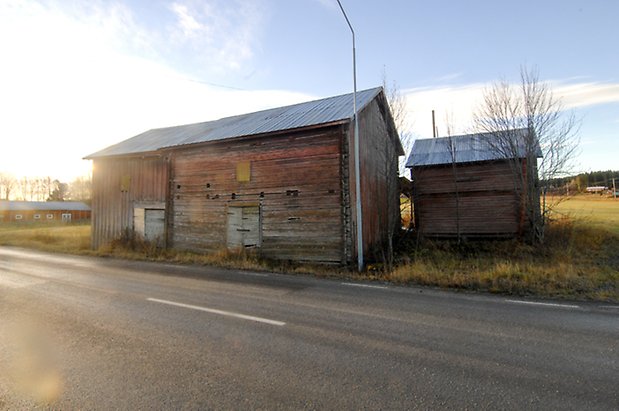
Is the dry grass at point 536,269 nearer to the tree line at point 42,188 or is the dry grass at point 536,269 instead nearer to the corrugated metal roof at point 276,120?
the corrugated metal roof at point 276,120

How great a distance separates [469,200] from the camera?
56.1ft

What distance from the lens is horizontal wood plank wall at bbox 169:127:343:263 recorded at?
12172mm

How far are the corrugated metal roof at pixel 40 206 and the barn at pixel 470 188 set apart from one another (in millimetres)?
76477

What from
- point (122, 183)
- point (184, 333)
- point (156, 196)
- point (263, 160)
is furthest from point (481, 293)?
point (122, 183)

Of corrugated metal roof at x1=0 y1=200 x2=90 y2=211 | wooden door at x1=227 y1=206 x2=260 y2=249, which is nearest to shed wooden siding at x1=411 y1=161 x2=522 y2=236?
wooden door at x1=227 y1=206 x2=260 y2=249

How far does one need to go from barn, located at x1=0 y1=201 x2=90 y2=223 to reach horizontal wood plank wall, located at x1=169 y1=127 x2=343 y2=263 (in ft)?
213

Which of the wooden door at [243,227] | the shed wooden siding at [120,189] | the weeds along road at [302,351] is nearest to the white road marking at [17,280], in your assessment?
the weeds along road at [302,351]

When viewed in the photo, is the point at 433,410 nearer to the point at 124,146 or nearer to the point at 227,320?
the point at 227,320

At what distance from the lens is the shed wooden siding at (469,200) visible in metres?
16.3

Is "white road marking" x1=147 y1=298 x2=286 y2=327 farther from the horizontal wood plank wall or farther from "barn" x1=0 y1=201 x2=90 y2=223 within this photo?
"barn" x1=0 y1=201 x2=90 y2=223

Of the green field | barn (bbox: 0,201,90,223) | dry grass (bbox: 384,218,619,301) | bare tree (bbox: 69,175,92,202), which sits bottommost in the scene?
dry grass (bbox: 384,218,619,301)

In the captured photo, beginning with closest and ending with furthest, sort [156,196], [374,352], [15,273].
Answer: [374,352] → [15,273] → [156,196]

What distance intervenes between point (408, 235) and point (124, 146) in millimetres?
18739

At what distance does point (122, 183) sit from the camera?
1820 centimetres
